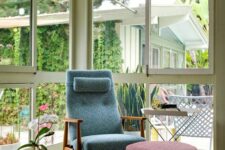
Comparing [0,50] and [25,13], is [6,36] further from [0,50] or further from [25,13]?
[25,13]

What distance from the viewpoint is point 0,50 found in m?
3.55

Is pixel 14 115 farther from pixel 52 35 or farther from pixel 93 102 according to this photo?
pixel 52 35

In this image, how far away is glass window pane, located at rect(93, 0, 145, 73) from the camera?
4402 mm

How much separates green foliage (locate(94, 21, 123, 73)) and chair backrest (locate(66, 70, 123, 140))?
530 millimetres

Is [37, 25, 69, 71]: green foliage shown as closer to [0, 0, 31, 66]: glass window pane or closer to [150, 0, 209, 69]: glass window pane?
[0, 0, 31, 66]: glass window pane

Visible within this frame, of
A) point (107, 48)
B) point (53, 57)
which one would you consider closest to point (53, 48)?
point (53, 57)

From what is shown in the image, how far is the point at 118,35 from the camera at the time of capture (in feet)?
15.0

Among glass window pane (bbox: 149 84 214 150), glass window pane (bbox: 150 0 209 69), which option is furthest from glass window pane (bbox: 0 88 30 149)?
glass window pane (bbox: 150 0 209 69)

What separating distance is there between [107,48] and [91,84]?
0.87 m

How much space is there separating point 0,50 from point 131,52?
5.69 ft

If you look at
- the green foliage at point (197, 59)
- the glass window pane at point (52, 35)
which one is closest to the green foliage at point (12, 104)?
the glass window pane at point (52, 35)

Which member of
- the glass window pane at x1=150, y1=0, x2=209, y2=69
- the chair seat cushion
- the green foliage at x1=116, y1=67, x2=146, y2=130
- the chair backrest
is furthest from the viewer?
the green foliage at x1=116, y1=67, x2=146, y2=130

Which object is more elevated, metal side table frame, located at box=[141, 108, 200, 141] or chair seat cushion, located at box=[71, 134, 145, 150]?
metal side table frame, located at box=[141, 108, 200, 141]

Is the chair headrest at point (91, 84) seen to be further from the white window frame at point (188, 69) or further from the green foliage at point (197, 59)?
the green foliage at point (197, 59)
